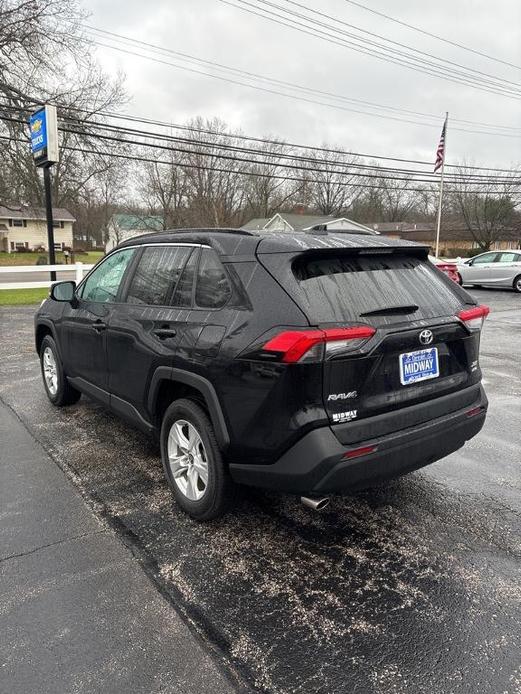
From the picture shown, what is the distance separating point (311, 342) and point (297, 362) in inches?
4.6

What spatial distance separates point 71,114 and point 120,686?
2505 centimetres

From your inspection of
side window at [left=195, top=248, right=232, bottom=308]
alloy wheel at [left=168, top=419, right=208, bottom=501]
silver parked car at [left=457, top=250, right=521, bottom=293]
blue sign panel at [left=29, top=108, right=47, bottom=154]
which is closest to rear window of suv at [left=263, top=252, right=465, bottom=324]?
side window at [left=195, top=248, right=232, bottom=308]

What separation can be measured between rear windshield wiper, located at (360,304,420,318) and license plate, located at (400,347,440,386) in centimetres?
24

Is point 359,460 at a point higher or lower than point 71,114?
lower

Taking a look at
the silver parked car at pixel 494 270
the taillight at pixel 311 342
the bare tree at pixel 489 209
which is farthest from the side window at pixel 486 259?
the bare tree at pixel 489 209

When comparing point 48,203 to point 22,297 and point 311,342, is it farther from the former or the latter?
point 311,342

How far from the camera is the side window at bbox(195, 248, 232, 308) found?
280 cm

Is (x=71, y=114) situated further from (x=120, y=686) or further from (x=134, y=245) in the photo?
(x=120, y=686)

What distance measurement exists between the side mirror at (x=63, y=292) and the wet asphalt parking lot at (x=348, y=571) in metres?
1.37

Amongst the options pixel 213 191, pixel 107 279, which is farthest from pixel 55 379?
pixel 213 191

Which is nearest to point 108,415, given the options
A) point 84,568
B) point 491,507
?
point 84,568

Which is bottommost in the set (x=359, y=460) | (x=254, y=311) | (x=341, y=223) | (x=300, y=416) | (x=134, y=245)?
(x=359, y=460)

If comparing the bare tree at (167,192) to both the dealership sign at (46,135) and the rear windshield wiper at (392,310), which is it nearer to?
the dealership sign at (46,135)

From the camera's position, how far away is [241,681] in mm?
1891
